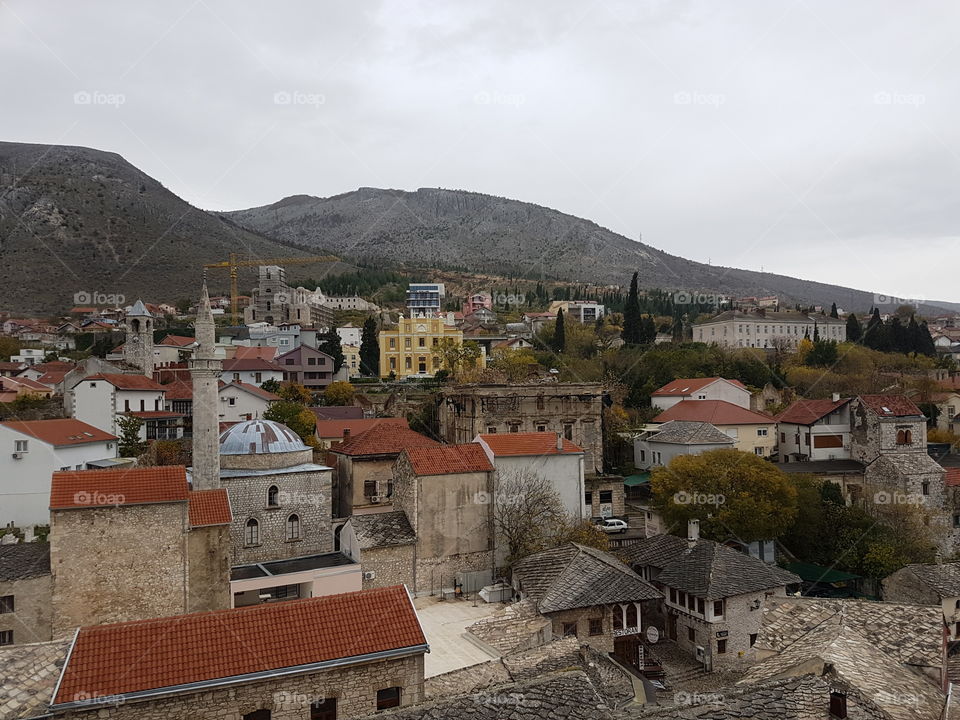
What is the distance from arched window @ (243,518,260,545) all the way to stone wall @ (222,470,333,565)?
12 centimetres

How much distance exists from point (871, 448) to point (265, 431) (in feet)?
116

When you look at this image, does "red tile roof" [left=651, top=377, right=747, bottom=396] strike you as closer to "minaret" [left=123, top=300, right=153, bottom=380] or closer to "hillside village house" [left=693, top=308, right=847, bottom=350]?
"hillside village house" [left=693, top=308, right=847, bottom=350]

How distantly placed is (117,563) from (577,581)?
14.0 metres

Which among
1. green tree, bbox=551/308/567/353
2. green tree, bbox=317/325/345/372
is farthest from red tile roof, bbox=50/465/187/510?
green tree, bbox=551/308/567/353

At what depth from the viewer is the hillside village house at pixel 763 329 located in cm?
8556

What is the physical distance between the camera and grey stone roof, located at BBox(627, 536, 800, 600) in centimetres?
2412

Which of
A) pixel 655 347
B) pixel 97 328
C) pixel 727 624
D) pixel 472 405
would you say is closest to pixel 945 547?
pixel 727 624

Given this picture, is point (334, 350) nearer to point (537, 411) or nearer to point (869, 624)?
point (537, 411)

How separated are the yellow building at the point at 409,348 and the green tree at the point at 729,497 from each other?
135 ft

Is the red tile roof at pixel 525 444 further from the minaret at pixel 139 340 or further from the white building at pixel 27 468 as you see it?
the minaret at pixel 139 340

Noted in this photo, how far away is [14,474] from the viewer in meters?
33.3

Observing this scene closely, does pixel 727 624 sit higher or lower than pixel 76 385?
lower

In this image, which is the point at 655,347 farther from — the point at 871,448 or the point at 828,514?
the point at 828,514

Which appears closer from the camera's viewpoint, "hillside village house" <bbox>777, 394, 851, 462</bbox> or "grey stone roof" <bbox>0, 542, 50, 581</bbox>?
"grey stone roof" <bbox>0, 542, 50, 581</bbox>
